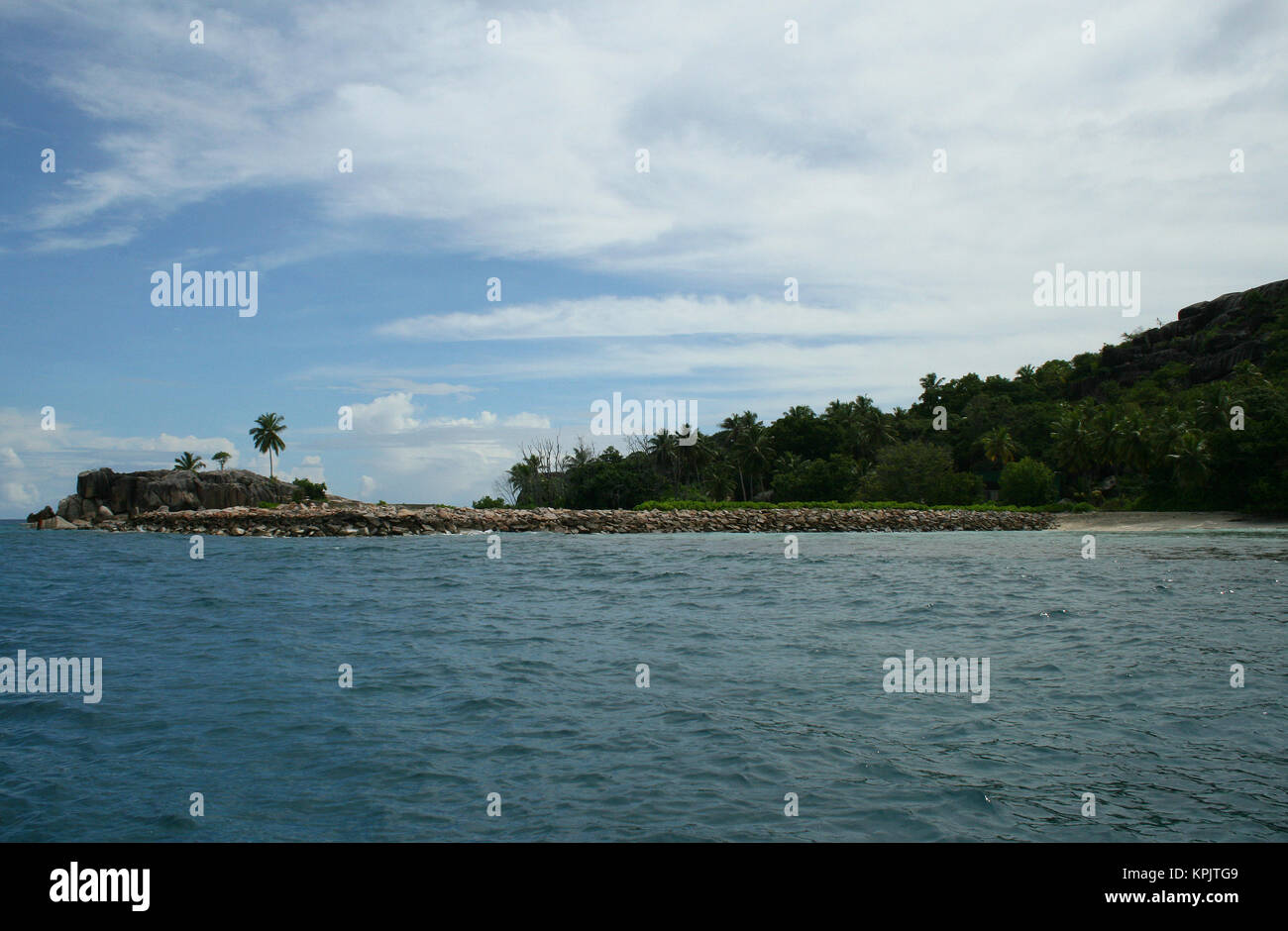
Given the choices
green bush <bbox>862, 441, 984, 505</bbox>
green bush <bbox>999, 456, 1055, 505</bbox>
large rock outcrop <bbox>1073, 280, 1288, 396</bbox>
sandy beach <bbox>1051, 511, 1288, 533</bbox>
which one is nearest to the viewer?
sandy beach <bbox>1051, 511, 1288, 533</bbox>

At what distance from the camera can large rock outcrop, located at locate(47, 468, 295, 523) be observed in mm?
85812

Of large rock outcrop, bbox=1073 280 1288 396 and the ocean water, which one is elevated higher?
large rock outcrop, bbox=1073 280 1288 396

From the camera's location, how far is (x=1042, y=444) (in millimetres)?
87125

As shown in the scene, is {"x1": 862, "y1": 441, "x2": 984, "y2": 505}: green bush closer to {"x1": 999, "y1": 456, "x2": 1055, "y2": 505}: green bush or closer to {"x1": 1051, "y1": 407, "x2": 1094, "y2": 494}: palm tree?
{"x1": 999, "y1": 456, "x2": 1055, "y2": 505}: green bush

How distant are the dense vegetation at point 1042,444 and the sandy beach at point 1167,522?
1.84m

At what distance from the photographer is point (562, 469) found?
88.9m

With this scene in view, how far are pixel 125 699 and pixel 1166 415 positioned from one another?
253 feet

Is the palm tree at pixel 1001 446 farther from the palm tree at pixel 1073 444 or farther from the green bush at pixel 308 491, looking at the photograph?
the green bush at pixel 308 491

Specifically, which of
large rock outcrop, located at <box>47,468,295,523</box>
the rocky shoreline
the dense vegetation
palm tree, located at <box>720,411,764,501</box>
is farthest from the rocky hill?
palm tree, located at <box>720,411,764,501</box>

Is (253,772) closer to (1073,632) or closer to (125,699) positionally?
(125,699)

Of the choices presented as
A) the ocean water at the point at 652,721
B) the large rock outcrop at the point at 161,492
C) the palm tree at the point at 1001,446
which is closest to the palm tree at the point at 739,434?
the palm tree at the point at 1001,446

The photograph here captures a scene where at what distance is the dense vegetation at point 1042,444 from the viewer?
2391 inches

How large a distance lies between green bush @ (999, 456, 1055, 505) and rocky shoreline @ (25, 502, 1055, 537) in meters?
8.52
